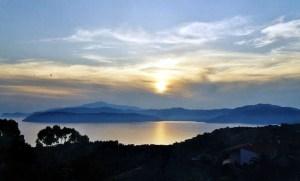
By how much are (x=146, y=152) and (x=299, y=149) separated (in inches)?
631

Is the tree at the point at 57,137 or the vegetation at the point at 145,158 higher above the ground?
the tree at the point at 57,137

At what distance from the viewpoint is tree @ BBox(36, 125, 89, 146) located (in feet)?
159

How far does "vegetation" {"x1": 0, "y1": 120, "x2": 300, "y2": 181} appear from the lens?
96.0 ft

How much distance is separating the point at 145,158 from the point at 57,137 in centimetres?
1209

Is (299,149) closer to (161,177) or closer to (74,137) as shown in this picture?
(161,177)

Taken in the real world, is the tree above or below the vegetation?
above

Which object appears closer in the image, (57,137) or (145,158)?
(145,158)

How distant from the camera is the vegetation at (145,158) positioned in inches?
1152

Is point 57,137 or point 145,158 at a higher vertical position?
point 57,137

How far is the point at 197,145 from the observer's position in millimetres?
47500

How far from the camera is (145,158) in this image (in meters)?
43.2

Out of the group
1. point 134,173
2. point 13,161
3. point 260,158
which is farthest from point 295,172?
point 13,161

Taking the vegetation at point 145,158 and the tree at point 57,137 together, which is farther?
the tree at point 57,137

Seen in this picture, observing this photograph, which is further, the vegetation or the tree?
the tree
